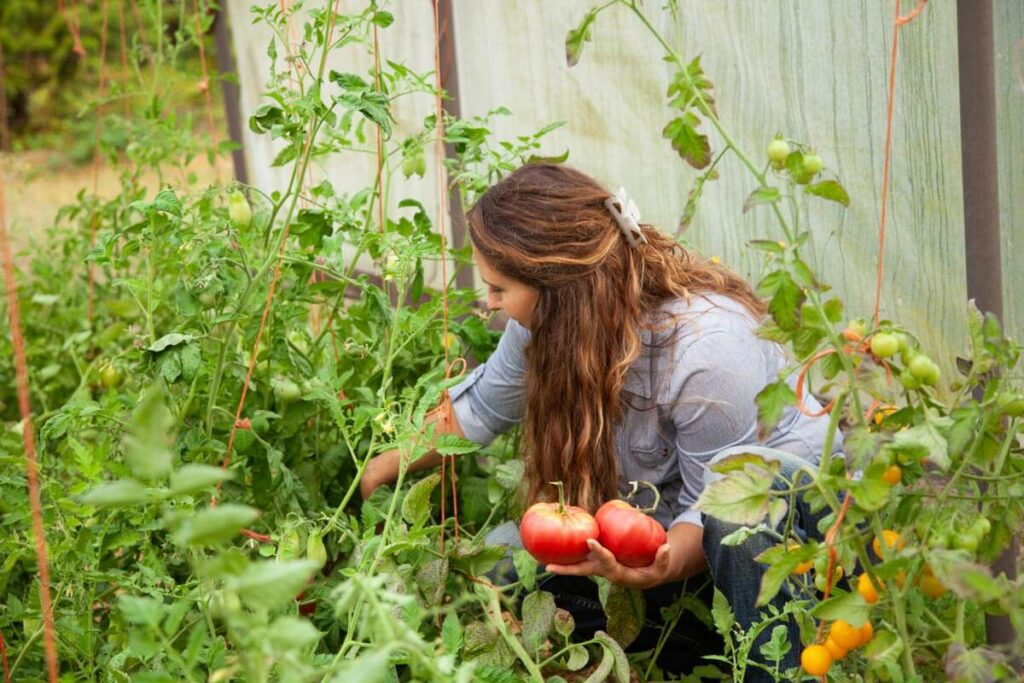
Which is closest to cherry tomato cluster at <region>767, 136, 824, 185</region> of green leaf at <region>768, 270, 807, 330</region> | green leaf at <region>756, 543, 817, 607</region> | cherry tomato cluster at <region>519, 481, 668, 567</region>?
green leaf at <region>768, 270, 807, 330</region>

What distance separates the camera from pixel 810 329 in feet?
3.97

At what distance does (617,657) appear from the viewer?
161 centimetres

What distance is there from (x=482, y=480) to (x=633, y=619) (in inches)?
14.7

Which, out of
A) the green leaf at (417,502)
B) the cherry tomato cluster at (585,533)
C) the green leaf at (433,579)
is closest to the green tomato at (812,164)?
the cherry tomato cluster at (585,533)

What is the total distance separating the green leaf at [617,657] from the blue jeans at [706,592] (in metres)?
0.17

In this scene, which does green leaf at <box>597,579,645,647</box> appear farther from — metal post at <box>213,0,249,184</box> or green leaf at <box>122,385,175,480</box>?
metal post at <box>213,0,249,184</box>

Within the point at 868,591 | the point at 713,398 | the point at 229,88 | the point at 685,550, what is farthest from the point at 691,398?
the point at 229,88

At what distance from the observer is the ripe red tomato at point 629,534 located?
162 cm

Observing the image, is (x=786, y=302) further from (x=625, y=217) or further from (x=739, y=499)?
(x=625, y=217)

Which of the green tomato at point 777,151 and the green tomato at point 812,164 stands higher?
the green tomato at point 777,151

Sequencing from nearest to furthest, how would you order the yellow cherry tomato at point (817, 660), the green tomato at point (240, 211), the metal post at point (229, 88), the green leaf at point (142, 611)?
the green leaf at point (142, 611), the yellow cherry tomato at point (817, 660), the green tomato at point (240, 211), the metal post at point (229, 88)

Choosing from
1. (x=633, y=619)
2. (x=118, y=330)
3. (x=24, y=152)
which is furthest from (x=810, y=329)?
(x=24, y=152)

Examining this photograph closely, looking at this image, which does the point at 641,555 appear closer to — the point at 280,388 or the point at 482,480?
the point at 482,480

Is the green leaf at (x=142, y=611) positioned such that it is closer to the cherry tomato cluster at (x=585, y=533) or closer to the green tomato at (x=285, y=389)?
the cherry tomato cluster at (x=585, y=533)
